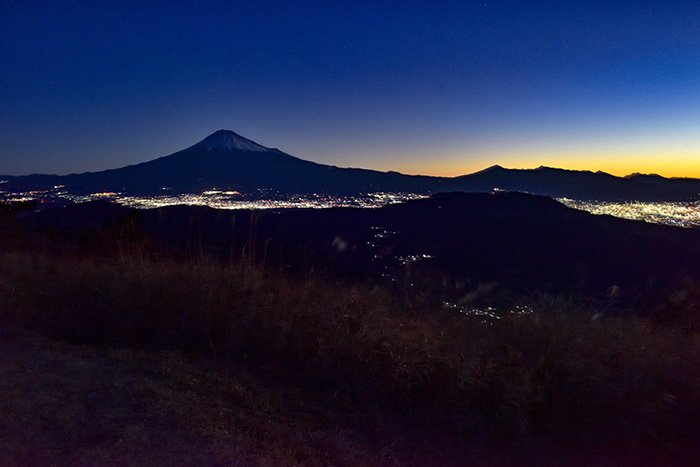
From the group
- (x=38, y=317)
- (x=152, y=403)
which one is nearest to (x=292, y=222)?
(x=38, y=317)

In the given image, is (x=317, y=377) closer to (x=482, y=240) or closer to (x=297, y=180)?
(x=482, y=240)

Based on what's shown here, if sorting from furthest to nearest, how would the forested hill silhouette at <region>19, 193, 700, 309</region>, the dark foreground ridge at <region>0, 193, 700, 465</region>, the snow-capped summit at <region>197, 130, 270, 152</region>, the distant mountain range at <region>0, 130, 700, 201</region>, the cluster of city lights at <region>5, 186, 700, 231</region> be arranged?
the snow-capped summit at <region>197, 130, 270, 152</region>, the distant mountain range at <region>0, 130, 700, 201</region>, the cluster of city lights at <region>5, 186, 700, 231</region>, the forested hill silhouette at <region>19, 193, 700, 309</region>, the dark foreground ridge at <region>0, 193, 700, 465</region>

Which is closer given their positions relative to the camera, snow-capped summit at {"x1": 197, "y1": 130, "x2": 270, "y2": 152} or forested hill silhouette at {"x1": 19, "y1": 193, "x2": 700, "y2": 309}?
forested hill silhouette at {"x1": 19, "y1": 193, "x2": 700, "y2": 309}

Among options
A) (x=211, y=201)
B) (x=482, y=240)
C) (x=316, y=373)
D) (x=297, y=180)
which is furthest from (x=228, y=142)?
(x=316, y=373)

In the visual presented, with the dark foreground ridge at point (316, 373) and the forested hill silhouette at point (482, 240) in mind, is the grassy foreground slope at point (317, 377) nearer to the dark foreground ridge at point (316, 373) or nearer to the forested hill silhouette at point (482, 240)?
the dark foreground ridge at point (316, 373)

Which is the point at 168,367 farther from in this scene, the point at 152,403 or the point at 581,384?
the point at 581,384

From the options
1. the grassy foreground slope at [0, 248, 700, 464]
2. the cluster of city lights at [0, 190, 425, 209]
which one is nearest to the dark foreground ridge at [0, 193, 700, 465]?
the grassy foreground slope at [0, 248, 700, 464]

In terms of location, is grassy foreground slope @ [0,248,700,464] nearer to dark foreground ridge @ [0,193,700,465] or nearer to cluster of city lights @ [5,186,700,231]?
dark foreground ridge @ [0,193,700,465]
